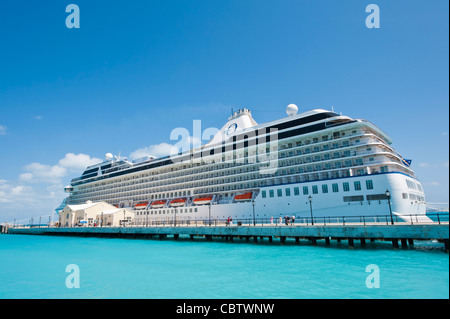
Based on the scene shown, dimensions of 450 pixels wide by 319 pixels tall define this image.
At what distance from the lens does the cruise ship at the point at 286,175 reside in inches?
1233

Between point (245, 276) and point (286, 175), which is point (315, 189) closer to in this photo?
point (286, 175)

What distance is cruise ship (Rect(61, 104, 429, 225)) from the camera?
3133 cm

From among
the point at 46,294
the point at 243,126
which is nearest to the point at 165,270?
the point at 46,294

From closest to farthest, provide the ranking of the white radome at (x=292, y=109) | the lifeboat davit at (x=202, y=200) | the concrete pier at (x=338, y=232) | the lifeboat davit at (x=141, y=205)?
1. the concrete pier at (x=338, y=232)
2. the white radome at (x=292, y=109)
3. the lifeboat davit at (x=202, y=200)
4. the lifeboat davit at (x=141, y=205)

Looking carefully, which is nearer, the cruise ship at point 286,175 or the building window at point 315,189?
the cruise ship at point 286,175

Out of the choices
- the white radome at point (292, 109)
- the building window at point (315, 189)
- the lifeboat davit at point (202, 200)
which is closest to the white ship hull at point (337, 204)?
the building window at point (315, 189)

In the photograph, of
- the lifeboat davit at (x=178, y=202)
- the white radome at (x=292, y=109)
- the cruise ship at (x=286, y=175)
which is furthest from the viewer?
the lifeboat davit at (x=178, y=202)

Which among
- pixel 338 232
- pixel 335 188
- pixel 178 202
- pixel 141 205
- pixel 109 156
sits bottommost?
pixel 338 232

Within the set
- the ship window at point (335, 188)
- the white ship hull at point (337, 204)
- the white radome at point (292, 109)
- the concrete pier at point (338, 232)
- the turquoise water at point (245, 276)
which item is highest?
the white radome at point (292, 109)

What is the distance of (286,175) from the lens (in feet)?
130

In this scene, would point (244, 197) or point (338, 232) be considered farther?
point (244, 197)

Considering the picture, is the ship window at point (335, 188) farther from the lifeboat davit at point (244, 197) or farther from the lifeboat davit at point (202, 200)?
the lifeboat davit at point (202, 200)

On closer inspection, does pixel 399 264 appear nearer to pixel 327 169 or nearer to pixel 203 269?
pixel 203 269

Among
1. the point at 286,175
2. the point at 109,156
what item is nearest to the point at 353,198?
the point at 286,175
